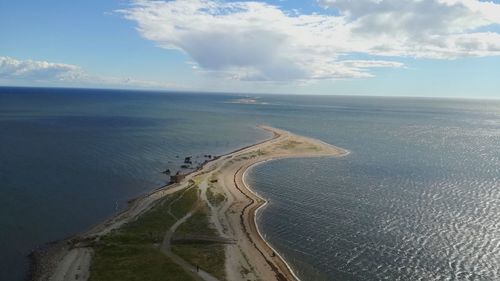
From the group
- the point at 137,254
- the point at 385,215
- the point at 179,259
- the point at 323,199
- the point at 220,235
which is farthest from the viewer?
the point at 323,199

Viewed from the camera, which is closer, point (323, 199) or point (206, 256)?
point (206, 256)

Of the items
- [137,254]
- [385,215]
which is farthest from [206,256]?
[385,215]

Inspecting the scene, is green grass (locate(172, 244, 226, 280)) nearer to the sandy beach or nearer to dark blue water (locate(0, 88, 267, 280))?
the sandy beach

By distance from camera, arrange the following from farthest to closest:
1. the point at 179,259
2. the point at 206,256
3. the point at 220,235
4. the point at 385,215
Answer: the point at 385,215, the point at 220,235, the point at 206,256, the point at 179,259

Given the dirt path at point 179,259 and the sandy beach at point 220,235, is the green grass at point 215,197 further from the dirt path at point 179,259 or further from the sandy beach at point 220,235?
the dirt path at point 179,259

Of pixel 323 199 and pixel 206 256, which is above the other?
pixel 323 199

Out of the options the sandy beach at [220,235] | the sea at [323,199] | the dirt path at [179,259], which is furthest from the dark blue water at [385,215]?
the dirt path at [179,259]

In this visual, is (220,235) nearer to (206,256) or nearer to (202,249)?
(202,249)
